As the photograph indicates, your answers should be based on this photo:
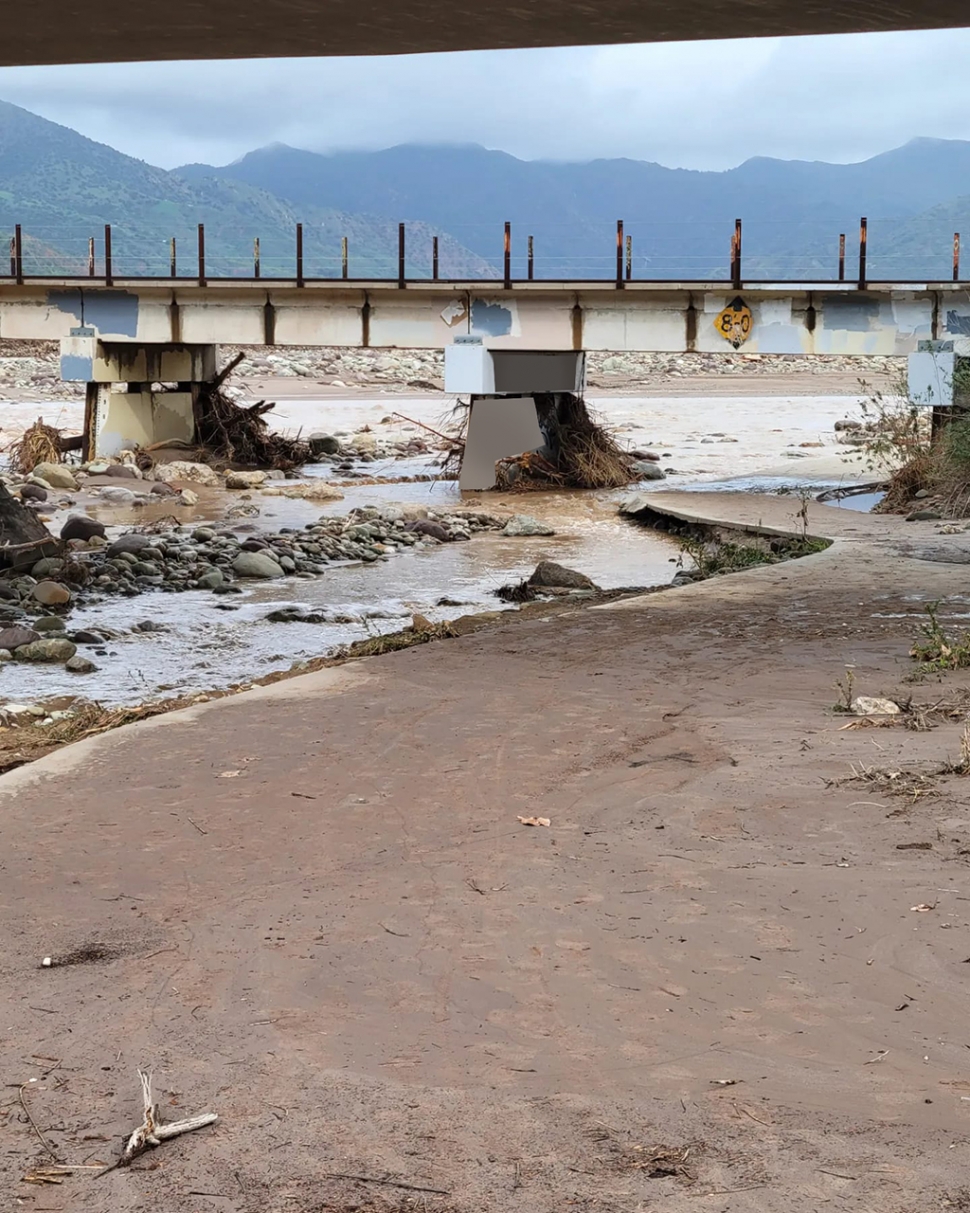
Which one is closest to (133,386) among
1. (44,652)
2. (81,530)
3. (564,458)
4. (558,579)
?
(564,458)

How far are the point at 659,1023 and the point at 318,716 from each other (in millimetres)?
4359

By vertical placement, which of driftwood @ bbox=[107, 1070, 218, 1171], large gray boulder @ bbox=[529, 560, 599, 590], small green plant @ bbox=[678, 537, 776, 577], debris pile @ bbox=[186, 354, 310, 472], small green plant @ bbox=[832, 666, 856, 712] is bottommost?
large gray boulder @ bbox=[529, 560, 599, 590]

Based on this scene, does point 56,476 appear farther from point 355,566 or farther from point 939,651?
point 939,651

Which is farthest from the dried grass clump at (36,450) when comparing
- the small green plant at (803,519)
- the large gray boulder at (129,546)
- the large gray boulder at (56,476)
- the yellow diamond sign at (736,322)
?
the small green plant at (803,519)

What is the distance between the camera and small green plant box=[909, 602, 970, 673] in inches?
346

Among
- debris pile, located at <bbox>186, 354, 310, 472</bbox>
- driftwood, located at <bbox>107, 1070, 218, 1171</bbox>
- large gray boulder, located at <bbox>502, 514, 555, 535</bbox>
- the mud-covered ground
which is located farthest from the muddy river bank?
driftwood, located at <bbox>107, 1070, 218, 1171</bbox>

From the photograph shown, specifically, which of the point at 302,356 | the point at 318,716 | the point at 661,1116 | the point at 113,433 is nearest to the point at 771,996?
the point at 661,1116

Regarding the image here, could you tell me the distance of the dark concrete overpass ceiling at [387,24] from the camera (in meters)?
11.2

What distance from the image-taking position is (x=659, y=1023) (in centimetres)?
415

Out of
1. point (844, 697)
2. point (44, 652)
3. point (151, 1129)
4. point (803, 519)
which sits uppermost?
point (803, 519)

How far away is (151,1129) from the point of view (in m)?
3.58

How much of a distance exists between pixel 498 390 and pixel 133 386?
7.51 m

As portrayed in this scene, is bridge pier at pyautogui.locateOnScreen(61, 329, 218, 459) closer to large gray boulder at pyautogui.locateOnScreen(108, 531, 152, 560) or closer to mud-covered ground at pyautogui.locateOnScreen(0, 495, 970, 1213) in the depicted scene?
large gray boulder at pyautogui.locateOnScreen(108, 531, 152, 560)

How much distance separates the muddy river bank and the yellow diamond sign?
8.14 ft
